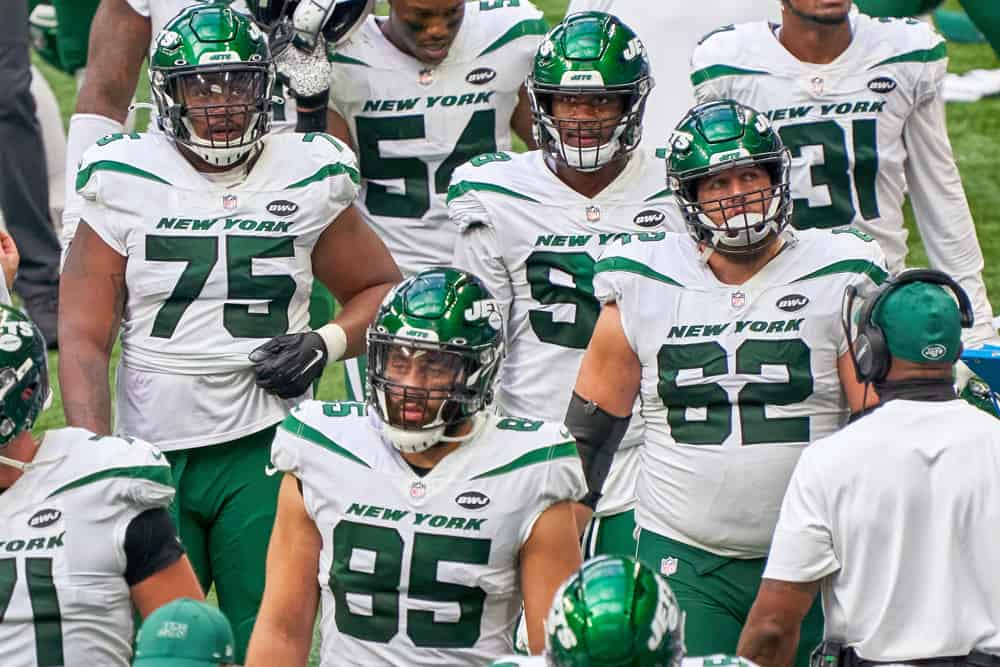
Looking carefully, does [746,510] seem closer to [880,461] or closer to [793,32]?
[880,461]

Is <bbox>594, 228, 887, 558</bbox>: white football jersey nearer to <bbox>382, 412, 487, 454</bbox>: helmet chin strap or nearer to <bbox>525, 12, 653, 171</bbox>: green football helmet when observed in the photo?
<bbox>525, 12, 653, 171</bbox>: green football helmet

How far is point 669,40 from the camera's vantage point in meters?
6.82

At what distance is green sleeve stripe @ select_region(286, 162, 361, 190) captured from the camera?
4.98 m

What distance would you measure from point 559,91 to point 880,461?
1.56 metres

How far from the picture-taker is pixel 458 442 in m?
4.03

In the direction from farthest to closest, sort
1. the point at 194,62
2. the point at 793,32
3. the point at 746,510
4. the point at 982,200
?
the point at 982,200 → the point at 793,32 → the point at 194,62 → the point at 746,510

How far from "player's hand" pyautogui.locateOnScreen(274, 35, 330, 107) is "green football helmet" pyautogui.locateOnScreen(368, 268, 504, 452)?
176 cm

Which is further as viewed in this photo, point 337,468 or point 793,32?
point 793,32

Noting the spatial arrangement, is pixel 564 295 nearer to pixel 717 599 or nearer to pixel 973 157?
pixel 717 599

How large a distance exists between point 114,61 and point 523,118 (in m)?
1.19

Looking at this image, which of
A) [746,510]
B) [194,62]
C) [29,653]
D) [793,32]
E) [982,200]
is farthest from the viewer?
[982,200]

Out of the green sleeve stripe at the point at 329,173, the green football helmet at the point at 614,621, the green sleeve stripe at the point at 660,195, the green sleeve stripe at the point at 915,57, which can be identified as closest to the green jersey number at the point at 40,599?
the green football helmet at the point at 614,621

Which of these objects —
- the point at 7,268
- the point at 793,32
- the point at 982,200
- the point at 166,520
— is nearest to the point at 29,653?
the point at 166,520

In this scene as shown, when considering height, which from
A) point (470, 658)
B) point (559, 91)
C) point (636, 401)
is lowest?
point (470, 658)
